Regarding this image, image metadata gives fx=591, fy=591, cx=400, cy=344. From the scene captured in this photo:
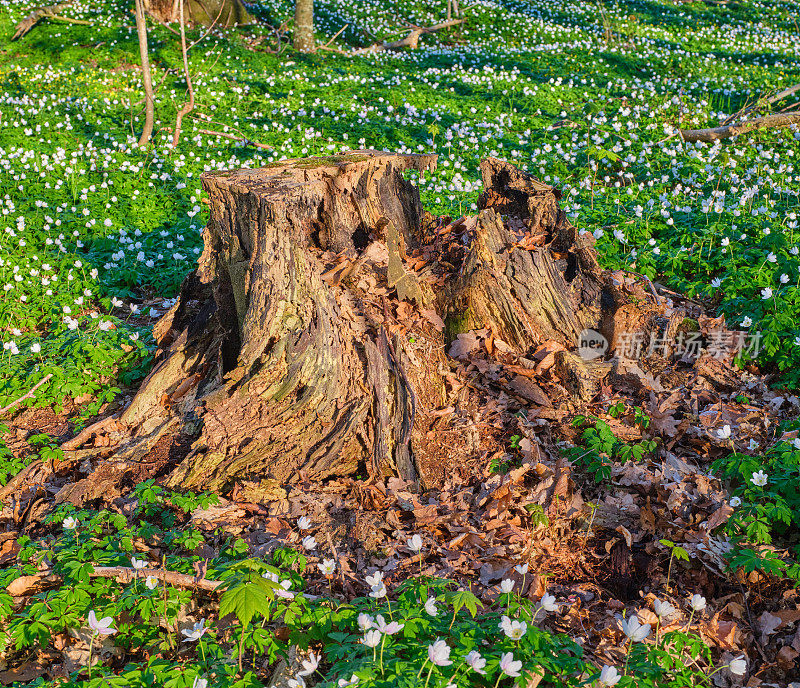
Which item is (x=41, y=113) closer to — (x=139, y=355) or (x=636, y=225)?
(x=139, y=355)

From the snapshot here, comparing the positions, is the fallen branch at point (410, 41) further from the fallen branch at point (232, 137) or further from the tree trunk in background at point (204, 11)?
the fallen branch at point (232, 137)

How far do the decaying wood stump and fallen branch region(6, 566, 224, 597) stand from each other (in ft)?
2.71

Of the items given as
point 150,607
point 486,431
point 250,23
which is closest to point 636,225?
point 486,431

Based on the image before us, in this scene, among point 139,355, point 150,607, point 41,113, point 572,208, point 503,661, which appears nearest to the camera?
point 503,661

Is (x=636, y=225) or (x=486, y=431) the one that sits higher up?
(x=636, y=225)

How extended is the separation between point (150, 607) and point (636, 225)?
6818mm

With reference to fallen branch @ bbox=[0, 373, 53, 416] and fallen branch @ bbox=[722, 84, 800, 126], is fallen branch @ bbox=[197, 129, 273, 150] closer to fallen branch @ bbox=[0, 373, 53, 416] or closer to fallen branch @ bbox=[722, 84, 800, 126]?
fallen branch @ bbox=[0, 373, 53, 416]

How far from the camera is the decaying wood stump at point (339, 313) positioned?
4.07 m

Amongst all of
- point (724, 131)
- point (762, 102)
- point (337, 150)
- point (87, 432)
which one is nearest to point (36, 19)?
point (337, 150)

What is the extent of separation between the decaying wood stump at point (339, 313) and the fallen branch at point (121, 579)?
0.83 m

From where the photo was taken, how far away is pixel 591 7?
68.4 feet

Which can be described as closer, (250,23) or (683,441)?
(683,441)

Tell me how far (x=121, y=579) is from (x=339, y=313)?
2.21m

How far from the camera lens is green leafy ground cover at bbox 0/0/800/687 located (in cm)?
286
